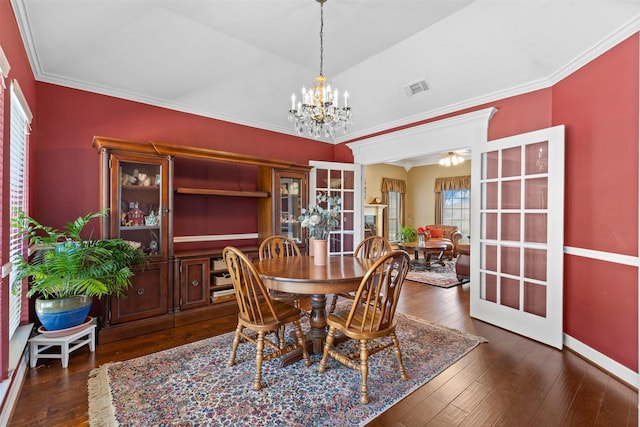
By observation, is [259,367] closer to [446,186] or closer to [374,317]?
[374,317]

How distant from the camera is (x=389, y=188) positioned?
933cm

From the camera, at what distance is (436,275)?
607cm

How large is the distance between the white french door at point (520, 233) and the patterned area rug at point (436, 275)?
1.78 metres

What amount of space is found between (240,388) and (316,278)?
93cm

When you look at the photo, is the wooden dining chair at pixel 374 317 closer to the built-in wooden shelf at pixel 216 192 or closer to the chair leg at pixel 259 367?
the chair leg at pixel 259 367

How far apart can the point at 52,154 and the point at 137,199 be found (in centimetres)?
89

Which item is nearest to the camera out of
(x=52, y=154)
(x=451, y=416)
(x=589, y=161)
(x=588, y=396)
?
(x=451, y=416)

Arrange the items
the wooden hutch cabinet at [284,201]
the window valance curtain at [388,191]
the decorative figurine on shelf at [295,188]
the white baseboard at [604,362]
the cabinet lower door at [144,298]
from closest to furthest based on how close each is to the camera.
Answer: the white baseboard at [604,362], the cabinet lower door at [144,298], the wooden hutch cabinet at [284,201], the decorative figurine on shelf at [295,188], the window valance curtain at [388,191]

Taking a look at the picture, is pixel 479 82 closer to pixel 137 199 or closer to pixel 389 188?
pixel 137 199

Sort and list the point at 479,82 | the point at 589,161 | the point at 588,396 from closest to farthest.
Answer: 1. the point at 588,396
2. the point at 589,161
3. the point at 479,82

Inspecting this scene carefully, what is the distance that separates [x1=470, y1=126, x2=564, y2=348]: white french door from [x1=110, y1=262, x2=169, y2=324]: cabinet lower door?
3.49 metres

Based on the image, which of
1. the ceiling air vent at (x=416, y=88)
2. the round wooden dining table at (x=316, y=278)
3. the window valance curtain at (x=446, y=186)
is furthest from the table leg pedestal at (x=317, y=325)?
the window valance curtain at (x=446, y=186)

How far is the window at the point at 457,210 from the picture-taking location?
29.1 ft

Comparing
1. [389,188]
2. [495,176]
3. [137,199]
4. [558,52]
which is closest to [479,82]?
[558,52]
